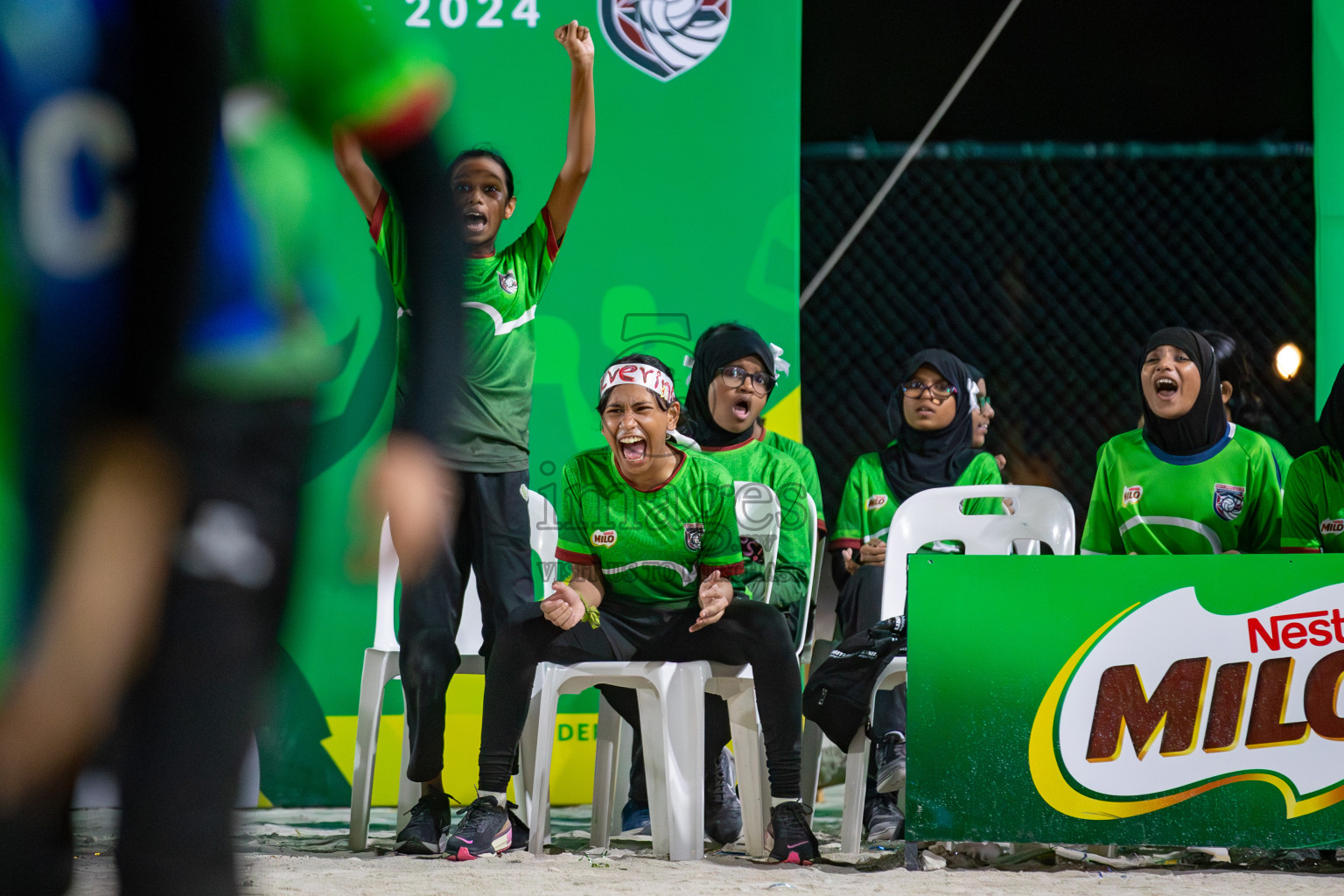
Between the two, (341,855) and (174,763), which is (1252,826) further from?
(174,763)

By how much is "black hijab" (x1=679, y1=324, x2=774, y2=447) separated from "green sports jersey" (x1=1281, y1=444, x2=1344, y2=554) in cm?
149

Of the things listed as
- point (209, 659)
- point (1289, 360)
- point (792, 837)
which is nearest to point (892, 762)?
point (792, 837)

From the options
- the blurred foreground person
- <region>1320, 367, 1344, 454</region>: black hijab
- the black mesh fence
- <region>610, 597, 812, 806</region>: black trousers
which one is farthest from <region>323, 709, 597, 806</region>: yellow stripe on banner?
the blurred foreground person

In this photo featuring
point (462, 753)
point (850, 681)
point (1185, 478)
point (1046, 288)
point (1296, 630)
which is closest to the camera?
point (1296, 630)

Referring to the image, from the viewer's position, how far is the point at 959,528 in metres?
3.81

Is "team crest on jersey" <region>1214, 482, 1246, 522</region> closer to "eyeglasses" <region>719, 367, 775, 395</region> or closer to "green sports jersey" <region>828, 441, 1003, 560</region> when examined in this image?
"green sports jersey" <region>828, 441, 1003, 560</region>

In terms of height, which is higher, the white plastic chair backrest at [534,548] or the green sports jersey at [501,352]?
the green sports jersey at [501,352]

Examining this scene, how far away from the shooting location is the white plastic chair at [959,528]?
372 centimetres

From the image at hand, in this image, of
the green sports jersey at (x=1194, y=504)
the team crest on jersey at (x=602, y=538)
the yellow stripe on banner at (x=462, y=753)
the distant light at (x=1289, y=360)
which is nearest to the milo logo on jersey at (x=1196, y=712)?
the green sports jersey at (x=1194, y=504)

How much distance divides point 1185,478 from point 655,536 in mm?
1476

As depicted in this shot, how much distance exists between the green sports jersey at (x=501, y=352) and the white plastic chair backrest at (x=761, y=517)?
627mm

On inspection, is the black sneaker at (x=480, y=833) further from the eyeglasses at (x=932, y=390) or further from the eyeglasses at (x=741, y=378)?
the eyeglasses at (x=932, y=390)

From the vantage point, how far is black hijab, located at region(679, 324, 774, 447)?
4117 mm

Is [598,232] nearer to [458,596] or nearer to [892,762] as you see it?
[458,596]
